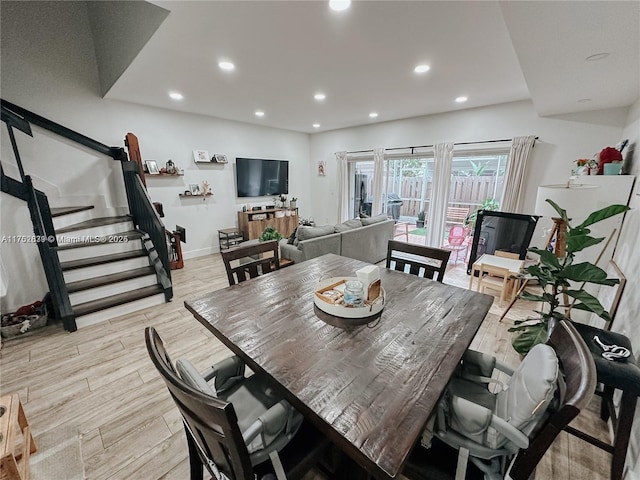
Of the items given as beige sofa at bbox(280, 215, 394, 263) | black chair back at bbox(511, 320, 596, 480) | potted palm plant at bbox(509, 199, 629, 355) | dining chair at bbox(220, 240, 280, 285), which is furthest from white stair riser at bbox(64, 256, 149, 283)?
potted palm plant at bbox(509, 199, 629, 355)

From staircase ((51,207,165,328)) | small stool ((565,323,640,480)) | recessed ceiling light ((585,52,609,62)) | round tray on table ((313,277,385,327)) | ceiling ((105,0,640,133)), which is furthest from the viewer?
staircase ((51,207,165,328))

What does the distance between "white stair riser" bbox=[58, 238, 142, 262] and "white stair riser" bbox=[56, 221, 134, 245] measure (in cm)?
Result: 11

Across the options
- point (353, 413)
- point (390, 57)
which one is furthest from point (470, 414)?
point (390, 57)

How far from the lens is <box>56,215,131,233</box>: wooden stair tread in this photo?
3.10m

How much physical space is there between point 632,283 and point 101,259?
5009mm

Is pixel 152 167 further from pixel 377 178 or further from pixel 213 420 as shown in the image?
pixel 213 420

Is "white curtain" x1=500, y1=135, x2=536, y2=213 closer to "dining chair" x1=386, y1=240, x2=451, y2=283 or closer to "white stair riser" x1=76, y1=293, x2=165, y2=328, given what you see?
"dining chair" x1=386, y1=240, x2=451, y2=283

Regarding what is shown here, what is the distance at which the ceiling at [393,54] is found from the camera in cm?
151

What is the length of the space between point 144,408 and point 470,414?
2020mm

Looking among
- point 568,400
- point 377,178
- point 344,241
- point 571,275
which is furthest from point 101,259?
point 377,178

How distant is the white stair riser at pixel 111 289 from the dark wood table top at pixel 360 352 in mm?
2174

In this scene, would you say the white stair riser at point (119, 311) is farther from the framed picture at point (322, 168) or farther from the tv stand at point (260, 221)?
the framed picture at point (322, 168)

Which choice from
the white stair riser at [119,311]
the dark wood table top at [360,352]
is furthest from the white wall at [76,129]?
the dark wood table top at [360,352]

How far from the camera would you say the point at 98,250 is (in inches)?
123
